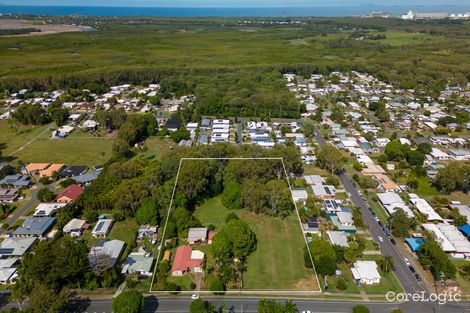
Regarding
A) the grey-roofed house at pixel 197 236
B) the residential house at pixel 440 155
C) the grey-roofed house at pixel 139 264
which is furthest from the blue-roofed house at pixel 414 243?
the residential house at pixel 440 155

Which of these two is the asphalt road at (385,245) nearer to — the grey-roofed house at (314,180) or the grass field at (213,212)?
the grey-roofed house at (314,180)

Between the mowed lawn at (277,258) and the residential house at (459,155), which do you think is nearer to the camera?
the mowed lawn at (277,258)

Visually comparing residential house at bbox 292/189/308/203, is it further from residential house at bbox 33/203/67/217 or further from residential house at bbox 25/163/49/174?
Answer: residential house at bbox 25/163/49/174

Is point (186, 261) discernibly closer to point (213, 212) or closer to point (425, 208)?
point (213, 212)

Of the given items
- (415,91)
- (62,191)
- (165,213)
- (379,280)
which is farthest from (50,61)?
(379,280)

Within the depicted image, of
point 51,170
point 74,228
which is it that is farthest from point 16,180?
point 74,228

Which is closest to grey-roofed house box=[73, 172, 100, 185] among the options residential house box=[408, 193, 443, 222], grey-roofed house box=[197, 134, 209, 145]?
grey-roofed house box=[197, 134, 209, 145]

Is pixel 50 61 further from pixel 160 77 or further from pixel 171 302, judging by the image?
pixel 171 302
